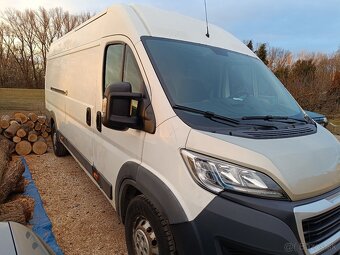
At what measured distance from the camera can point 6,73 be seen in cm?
4281

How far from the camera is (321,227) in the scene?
216 cm

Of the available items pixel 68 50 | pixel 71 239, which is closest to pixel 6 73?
pixel 68 50

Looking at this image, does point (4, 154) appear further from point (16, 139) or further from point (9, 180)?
point (9, 180)

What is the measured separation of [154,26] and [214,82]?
0.80 m

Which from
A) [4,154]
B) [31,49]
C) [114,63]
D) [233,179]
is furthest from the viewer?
[31,49]

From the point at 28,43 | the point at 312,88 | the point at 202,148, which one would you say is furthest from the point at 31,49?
the point at 202,148

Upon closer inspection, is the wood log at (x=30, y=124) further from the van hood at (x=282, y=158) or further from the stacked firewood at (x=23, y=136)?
the van hood at (x=282, y=158)

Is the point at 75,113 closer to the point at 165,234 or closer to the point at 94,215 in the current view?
the point at 94,215

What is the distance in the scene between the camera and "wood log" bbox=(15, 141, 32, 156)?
7547 mm

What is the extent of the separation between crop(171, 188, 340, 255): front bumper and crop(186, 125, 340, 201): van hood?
14 cm

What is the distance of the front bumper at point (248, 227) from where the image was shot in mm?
1891

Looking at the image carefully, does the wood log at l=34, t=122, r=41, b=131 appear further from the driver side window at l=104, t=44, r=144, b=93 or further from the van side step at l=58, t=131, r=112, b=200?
the driver side window at l=104, t=44, r=144, b=93

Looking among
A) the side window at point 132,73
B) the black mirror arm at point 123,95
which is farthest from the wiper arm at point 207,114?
Result: the side window at point 132,73

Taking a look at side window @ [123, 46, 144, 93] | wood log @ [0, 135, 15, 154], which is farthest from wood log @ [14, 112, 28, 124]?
side window @ [123, 46, 144, 93]
